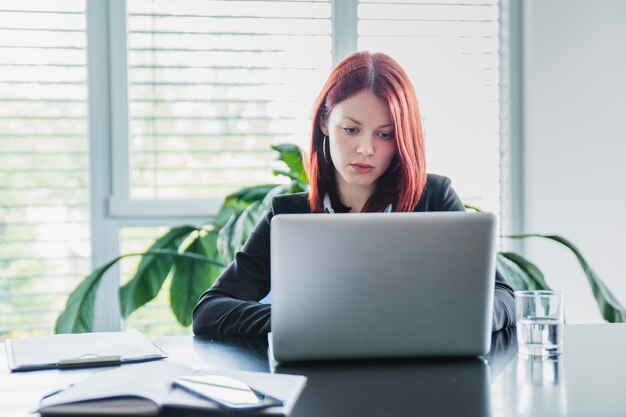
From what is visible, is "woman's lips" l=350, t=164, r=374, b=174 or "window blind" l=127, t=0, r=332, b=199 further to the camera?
"window blind" l=127, t=0, r=332, b=199

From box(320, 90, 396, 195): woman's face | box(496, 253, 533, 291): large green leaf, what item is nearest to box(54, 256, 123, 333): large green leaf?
box(320, 90, 396, 195): woman's face

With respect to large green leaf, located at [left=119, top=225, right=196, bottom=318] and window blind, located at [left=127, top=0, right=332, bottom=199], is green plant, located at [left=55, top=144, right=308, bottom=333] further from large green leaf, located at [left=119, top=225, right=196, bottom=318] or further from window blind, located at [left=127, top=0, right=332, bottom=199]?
window blind, located at [left=127, top=0, right=332, bottom=199]

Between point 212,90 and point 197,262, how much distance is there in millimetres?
684

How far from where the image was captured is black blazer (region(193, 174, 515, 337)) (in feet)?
4.72

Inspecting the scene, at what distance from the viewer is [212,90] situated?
286 cm

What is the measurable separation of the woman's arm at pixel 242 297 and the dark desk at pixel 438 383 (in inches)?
4.1

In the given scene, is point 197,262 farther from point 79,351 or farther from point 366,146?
point 79,351

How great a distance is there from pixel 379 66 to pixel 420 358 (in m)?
0.91

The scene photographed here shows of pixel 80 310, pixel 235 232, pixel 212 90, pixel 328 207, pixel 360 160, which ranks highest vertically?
pixel 212 90

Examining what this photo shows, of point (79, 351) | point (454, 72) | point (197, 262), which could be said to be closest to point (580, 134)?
point (454, 72)

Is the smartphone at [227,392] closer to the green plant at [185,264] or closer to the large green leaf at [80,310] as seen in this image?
the green plant at [185,264]

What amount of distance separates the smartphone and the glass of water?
1.66 feet

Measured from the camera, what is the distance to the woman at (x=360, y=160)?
1.82 meters

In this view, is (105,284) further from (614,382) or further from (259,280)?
(614,382)
